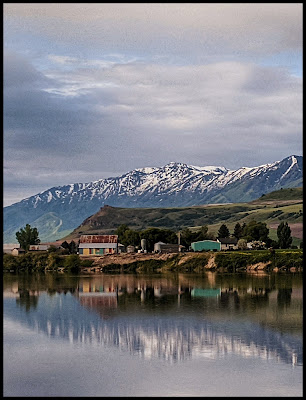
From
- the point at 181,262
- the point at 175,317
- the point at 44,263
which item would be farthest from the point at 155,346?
the point at 44,263

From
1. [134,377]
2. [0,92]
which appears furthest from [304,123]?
[134,377]

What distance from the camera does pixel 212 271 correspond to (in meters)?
108

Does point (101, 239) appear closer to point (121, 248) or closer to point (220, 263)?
point (121, 248)

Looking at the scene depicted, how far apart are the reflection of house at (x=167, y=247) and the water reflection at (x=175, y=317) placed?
195 ft

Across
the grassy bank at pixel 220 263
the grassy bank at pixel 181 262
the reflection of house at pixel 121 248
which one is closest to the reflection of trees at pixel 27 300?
the grassy bank at pixel 220 263

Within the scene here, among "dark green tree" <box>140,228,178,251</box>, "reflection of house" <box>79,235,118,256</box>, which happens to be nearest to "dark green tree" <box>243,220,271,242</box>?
"dark green tree" <box>140,228,178,251</box>

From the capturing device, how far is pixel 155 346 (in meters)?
30.7

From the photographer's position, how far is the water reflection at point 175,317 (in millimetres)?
30328

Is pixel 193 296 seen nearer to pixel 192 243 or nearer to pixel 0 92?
pixel 0 92

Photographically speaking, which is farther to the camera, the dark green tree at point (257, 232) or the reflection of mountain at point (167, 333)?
the dark green tree at point (257, 232)

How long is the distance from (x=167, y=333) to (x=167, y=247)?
9675 centimetres

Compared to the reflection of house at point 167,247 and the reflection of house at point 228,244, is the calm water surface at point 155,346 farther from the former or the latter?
the reflection of house at point 228,244

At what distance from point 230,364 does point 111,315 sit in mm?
19198

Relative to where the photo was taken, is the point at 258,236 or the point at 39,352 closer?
the point at 39,352
